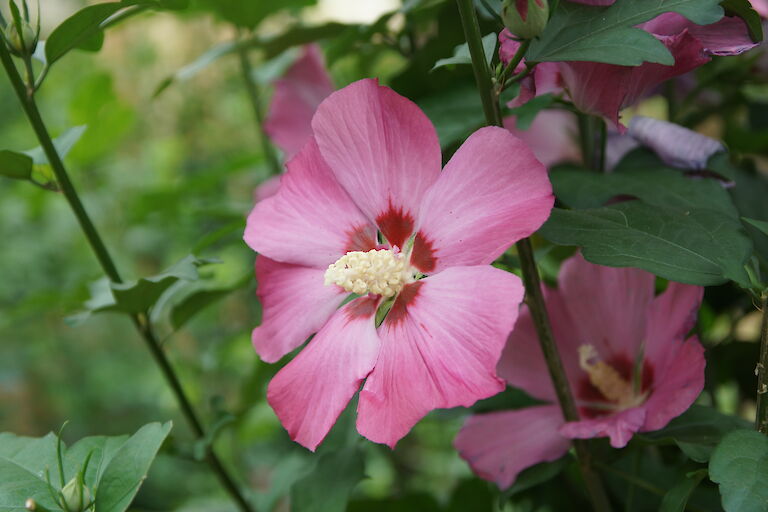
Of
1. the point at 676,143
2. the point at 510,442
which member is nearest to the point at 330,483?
the point at 510,442

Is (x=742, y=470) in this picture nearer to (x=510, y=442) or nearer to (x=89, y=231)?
(x=510, y=442)

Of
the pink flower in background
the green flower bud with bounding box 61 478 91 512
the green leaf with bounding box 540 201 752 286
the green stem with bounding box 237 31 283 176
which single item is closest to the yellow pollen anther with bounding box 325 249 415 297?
the green leaf with bounding box 540 201 752 286

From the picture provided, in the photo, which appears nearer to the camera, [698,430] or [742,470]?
[742,470]

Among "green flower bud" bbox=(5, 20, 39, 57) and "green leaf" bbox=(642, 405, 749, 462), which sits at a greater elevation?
"green flower bud" bbox=(5, 20, 39, 57)

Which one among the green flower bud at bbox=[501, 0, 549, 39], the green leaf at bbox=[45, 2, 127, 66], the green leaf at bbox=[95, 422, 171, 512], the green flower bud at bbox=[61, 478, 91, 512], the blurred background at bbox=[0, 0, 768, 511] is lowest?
the blurred background at bbox=[0, 0, 768, 511]

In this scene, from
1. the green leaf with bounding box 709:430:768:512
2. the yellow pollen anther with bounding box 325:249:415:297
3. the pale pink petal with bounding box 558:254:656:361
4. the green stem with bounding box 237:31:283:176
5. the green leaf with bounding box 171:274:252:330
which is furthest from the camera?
the green stem with bounding box 237:31:283:176

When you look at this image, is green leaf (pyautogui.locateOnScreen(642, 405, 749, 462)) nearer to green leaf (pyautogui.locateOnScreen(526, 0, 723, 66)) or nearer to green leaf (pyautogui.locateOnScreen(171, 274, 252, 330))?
green leaf (pyautogui.locateOnScreen(526, 0, 723, 66))

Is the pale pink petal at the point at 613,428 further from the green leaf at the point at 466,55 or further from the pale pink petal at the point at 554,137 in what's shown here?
the pale pink petal at the point at 554,137

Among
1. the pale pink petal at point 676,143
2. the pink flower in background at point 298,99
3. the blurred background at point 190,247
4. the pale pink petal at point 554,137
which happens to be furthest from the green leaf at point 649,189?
the pink flower in background at point 298,99
